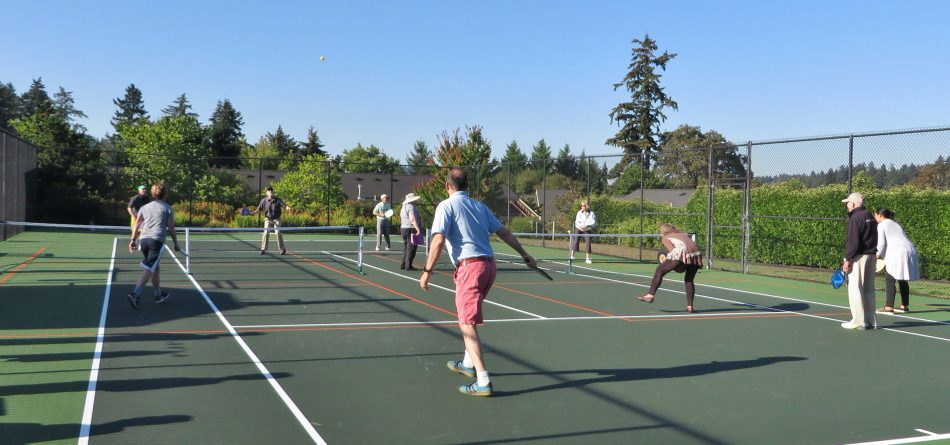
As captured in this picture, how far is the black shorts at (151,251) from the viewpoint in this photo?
32.9 ft

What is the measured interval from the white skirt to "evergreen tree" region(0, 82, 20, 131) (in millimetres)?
123597

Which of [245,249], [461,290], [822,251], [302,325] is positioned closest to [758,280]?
[822,251]

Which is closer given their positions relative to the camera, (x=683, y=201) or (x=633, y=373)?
(x=633, y=373)

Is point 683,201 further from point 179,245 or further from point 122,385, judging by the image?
point 122,385

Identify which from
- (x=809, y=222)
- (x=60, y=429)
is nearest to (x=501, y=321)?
(x=60, y=429)

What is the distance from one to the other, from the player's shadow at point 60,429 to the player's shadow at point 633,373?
261cm

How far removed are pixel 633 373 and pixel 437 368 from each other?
186 centimetres

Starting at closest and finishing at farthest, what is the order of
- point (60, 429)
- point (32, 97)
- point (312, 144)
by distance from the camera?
point (60, 429), point (312, 144), point (32, 97)

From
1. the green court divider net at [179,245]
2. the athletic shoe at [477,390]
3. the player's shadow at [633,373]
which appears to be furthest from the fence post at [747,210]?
the athletic shoe at [477,390]

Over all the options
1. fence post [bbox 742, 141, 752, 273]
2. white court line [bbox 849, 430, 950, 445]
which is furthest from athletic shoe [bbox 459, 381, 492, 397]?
fence post [bbox 742, 141, 752, 273]

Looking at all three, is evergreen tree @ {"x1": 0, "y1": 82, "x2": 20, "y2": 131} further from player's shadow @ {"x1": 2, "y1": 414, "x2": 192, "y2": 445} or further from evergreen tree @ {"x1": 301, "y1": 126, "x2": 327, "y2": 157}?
player's shadow @ {"x1": 2, "y1": 414, "x2": 192, "y2": 445}

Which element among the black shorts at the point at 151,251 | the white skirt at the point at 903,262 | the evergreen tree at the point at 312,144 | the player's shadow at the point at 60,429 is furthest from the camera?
the evergreen tree at the point at 312,144

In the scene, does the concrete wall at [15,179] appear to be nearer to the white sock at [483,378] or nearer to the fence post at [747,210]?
the white sock at [483,378]

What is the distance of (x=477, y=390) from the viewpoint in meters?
6.07
